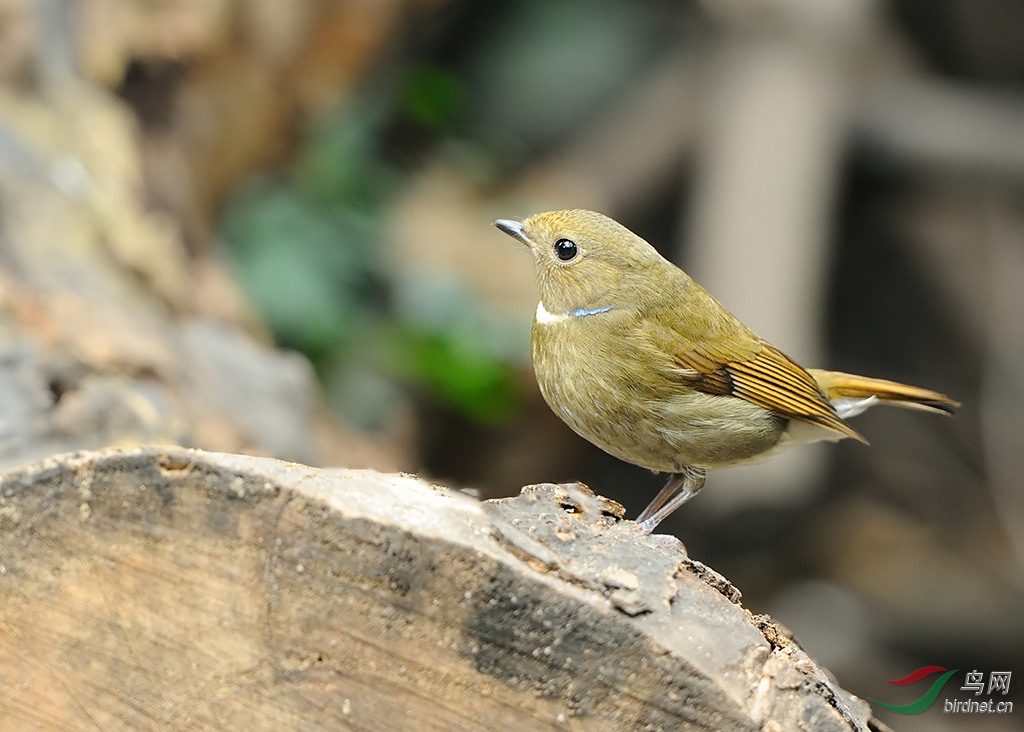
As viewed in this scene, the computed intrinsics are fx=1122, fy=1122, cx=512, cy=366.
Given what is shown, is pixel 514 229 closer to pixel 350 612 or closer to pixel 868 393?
pixel 868 393

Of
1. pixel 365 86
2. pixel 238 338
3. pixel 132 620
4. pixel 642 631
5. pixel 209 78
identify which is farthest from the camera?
pixel 365 86

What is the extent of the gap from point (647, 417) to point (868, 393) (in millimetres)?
1068

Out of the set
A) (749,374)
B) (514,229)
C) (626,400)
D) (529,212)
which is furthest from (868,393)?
(529,212)

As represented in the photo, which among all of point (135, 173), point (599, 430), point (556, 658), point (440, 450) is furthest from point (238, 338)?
point (556, 658)

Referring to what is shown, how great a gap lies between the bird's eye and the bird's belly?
1.14 ft

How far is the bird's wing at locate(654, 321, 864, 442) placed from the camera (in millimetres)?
3434

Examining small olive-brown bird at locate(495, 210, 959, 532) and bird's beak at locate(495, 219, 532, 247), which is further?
bird's beak at locate(495, 219, 532, 247)

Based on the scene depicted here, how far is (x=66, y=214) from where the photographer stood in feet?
13.0

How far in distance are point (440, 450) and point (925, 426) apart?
A: 3.44m

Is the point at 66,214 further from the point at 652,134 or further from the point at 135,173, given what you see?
the point at 652,134

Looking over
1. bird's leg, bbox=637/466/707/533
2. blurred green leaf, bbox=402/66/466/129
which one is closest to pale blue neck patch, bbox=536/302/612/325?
bird's leg, bbox=637/466/707/533

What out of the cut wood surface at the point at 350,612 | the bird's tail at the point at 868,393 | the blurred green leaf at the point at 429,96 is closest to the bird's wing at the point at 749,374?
the bird's tail at the point at 868,393

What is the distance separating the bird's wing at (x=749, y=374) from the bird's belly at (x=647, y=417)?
0.06 m

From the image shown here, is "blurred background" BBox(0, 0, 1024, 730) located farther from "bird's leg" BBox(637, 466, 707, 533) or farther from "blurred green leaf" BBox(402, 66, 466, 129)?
"bird's leg" BBox(637, 466, 707, 533)
